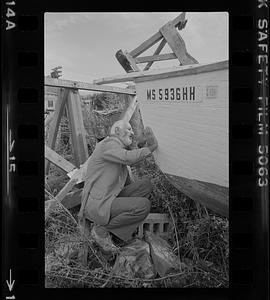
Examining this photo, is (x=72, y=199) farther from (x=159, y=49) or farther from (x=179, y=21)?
(x=179, y=21)

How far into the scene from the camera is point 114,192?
85.0 inches

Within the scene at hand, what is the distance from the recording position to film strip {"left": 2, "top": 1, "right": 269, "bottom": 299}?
6.76 feet

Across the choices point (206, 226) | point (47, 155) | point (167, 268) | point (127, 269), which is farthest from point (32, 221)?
Answer: point (206, 226)

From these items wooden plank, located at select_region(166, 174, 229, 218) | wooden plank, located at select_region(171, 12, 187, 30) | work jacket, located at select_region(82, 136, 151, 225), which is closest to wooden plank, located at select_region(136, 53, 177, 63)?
wooden plank, located at select_region(171, 12, 187, 30)

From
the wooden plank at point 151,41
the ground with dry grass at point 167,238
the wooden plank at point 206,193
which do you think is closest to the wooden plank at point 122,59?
the wooden plank at point 151,41

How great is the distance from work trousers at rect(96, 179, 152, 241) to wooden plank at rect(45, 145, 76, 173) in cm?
27

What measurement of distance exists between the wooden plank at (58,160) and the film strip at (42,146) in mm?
32

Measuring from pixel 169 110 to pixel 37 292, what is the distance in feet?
3.43

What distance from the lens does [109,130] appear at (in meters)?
2.17

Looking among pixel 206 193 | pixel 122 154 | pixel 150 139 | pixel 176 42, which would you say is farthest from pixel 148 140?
pixel 176 42

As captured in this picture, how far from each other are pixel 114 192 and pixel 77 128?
35 centimetres

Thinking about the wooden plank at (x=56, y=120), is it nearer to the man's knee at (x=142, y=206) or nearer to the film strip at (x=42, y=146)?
the film strip at (x=42, y=146)

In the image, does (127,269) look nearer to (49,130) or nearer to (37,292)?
(37,292)

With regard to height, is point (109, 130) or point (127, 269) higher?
point (109, 130)
